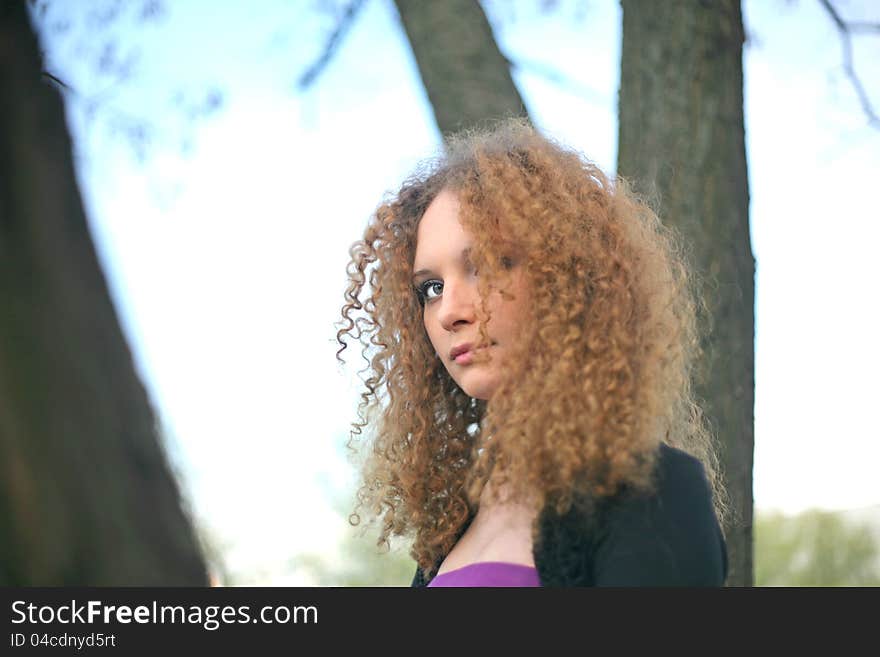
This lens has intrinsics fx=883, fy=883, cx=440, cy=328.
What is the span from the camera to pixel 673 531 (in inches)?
70.3

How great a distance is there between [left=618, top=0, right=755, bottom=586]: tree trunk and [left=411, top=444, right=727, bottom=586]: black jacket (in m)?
0.92

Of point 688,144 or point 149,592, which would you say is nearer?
point 149,592

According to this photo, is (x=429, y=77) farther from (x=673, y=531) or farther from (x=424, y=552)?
(x=673, y=531)

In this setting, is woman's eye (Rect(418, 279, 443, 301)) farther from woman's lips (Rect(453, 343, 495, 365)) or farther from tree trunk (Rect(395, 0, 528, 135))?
tree trunk (Rect(395, 0, 528, 135))

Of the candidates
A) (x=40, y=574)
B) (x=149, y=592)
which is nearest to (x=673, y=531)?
(x=149, y=592)

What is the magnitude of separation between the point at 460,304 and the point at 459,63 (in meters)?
1.48

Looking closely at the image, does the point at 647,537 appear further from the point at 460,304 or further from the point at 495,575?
the point at 460,304

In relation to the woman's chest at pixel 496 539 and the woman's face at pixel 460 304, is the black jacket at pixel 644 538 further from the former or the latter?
the woman's face at pixel 460 304

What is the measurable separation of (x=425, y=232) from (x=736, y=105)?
1.37 meters

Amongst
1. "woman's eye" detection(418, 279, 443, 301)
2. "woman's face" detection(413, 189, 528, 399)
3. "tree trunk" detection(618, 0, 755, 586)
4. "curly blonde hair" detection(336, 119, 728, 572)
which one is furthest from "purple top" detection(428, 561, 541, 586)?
"tree trunk" detection(618, 0, 755, 586)

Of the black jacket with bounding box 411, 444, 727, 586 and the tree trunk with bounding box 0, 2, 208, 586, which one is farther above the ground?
the tree trunk with bounding box 0, 2, 208, 586

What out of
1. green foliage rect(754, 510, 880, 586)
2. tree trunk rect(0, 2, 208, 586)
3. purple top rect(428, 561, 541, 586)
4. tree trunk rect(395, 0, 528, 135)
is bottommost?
green foliage rect(754, 510, 880, 586)

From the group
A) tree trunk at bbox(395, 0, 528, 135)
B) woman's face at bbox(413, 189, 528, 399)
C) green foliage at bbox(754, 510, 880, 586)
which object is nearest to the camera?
woman's face at bbox(413, 189, 528, 399)

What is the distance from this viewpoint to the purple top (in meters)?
1.98
